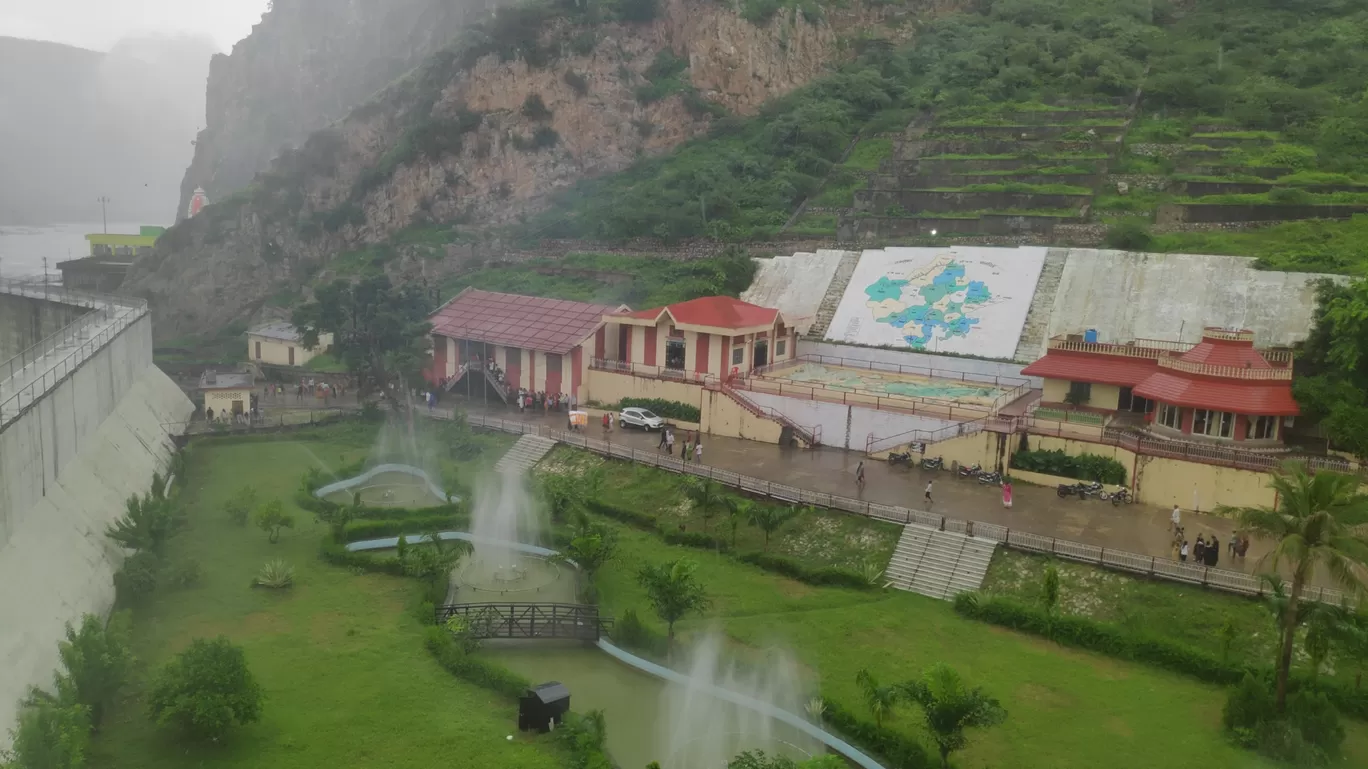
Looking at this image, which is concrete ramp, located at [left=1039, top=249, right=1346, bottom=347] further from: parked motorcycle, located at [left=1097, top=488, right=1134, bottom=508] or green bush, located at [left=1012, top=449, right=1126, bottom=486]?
parked motorcycle, located at [left=1097, top=488, right=1134, bottom=508]

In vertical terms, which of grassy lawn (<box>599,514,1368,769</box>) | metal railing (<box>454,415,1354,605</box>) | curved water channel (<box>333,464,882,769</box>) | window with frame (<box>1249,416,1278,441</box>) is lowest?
curved water channel (<box>333,464,882,769</box>)

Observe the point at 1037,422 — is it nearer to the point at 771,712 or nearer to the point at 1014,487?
the point at 1014,487

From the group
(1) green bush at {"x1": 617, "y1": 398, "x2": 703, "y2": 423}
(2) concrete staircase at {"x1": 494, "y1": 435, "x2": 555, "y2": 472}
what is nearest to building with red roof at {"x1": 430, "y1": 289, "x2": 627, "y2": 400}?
→ (1) green bush at {"x1": 617, "y1": 398, "x2": 703, "y2": 423}

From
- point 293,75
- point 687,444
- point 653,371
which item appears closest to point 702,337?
point 653,371

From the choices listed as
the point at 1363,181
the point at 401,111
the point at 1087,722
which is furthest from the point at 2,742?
the point at 401,111

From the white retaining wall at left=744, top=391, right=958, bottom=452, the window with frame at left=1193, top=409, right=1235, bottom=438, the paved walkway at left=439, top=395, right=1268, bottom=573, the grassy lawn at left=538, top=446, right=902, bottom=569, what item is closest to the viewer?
the paved walkway at left=439, top=395, right=1268, bottom=573

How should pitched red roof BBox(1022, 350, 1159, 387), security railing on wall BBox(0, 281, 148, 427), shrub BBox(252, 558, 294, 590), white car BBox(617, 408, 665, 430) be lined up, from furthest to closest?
white car BBox(617, 408, 665, 430), pitched red roof BBox(1022, 350, 1159, 387), shrub BBox(252, 558, 294, 590), security railing on wall BBox(0, 281, 148, 427)

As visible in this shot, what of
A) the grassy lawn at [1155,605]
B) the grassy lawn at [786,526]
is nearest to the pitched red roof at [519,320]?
the grassy lawn at [786,526]
